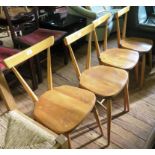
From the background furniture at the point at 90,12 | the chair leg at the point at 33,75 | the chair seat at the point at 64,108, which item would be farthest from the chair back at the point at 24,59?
the background furniture at the point at 90,12

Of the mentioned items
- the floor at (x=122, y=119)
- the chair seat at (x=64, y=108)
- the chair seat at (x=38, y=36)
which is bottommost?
the floor at (x=122, y=119)

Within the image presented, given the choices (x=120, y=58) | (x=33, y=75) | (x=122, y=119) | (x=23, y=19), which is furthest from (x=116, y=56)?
(x=23, y=19)

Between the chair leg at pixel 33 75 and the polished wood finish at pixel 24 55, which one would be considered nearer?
the polished wood finish at pixel 24 55

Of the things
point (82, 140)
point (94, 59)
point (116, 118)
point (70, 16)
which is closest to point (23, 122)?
point (82, 140)

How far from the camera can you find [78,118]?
120 centimetres

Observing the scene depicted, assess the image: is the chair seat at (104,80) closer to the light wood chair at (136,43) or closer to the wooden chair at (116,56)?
the wooden chair at (116,56)

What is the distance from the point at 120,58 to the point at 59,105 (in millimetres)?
749

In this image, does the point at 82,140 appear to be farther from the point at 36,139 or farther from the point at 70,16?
the point at 70,16

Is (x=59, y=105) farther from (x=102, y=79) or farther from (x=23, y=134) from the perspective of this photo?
(x=102, y=79)

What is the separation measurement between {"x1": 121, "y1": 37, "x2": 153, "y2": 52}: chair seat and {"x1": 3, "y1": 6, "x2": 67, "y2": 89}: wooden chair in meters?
0.65

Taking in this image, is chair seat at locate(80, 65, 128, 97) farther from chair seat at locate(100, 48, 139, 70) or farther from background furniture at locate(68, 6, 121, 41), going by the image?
background furniture at locate(68, 6, 121, 41)

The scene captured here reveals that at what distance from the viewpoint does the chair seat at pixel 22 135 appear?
1.05 metres

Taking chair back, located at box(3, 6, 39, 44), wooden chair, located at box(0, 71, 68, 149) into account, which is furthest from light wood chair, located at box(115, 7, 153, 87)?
wooden chair, located at box(0, 71, 68, 149)

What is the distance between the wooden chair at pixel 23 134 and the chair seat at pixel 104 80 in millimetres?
463
